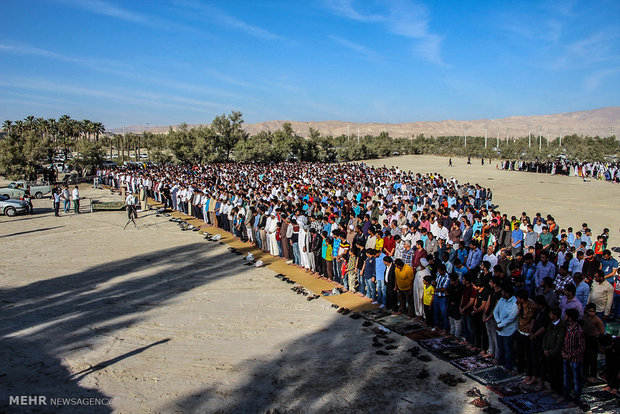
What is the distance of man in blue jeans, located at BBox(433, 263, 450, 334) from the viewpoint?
24.7 feet

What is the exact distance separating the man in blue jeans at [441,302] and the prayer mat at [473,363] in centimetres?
92

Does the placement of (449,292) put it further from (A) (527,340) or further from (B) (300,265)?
(B) (300,265)

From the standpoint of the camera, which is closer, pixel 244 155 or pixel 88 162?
pixel 88 162

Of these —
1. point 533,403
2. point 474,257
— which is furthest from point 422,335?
point 474,257

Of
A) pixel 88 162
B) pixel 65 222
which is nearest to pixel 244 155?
pixel 88 162

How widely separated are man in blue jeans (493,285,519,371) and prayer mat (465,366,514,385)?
0.14m

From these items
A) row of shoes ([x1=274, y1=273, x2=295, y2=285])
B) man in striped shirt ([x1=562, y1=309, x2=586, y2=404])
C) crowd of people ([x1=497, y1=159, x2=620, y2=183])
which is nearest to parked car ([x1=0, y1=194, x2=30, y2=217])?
row of shoes ([x1=274, y1=273, x2=295, y2=285])

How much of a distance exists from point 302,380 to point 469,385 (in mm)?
2476

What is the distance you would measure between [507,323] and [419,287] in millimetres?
2079

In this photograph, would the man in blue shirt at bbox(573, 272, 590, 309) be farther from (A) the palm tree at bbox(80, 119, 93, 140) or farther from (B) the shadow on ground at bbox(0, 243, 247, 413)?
(A) the palm tree at bbox(80, 119, 93, 140)

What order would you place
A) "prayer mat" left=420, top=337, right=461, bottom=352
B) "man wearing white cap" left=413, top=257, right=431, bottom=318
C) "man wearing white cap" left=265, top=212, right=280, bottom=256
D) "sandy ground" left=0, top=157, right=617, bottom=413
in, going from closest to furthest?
"sandy ground" left=0, top=157, right=617, bottom=413
"prayer mat" left=420, top=337, right=461, bottom=352
"man wearing white cap" left=413, top=257, right=431, bottom=318
"man wearing white cap" left=265, top=212, right=280, bottom=256

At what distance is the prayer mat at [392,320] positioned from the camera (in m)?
8.26

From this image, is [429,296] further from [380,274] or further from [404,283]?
[380,274]

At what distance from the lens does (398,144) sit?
75312 millimetres
